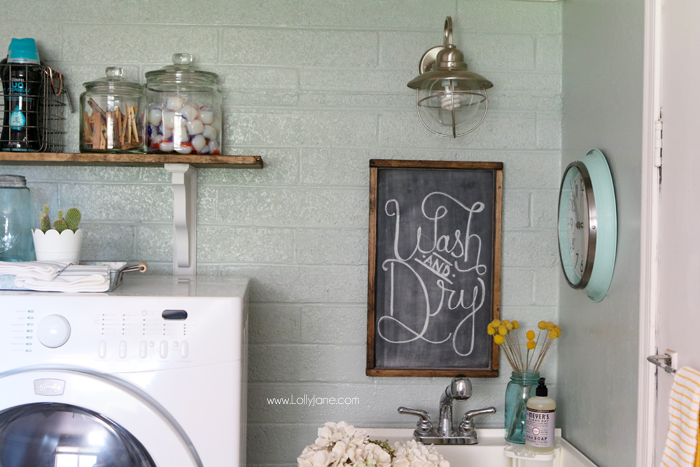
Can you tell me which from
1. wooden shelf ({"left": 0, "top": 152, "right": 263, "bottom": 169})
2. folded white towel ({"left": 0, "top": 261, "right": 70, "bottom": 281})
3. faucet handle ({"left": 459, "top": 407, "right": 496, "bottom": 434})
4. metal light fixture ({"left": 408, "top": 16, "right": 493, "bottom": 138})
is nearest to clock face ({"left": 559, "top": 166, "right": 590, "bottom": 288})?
metal light fixture ({"left": 408, "top": 16, "right": 493, "bottom": 138})

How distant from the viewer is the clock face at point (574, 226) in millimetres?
1523

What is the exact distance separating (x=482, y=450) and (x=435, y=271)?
55cm

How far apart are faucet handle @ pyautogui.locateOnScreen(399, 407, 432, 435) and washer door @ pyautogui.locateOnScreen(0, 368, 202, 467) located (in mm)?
678

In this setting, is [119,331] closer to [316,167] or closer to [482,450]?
[316,167]

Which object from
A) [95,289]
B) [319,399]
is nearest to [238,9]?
[95,289]

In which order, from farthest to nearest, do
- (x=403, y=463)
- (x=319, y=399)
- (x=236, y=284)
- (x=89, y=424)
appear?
(x=319, y=399)
(x=236, y=284)
(x=403, y=463)
(x=89, y=424)

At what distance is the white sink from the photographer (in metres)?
1.71

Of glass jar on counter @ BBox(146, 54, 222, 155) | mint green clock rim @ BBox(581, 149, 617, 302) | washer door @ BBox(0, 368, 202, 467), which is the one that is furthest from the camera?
glass jar on counter @ BBox(146, 54, 222, 155)

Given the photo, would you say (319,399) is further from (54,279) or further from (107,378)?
(54,279)

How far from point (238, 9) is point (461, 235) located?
3.16 ft

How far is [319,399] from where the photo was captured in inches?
71.5

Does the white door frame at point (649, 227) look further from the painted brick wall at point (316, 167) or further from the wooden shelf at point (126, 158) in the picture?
the wooden shelf at point (126, 158)

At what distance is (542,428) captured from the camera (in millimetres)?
1646

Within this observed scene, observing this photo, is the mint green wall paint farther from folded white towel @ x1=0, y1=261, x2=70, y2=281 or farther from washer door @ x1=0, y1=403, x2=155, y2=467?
folded white towel @ x1=0, y1=261, x2=70, y2=281
